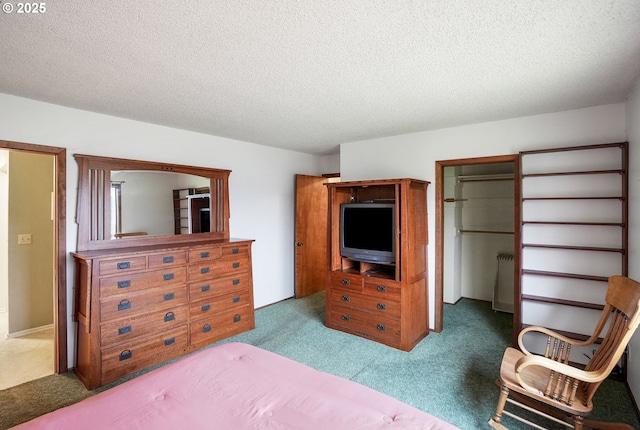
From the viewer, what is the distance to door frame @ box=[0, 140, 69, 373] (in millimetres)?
2822

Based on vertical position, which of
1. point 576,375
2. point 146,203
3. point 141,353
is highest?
point 146,203

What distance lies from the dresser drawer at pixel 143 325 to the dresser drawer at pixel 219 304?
0.32 ft

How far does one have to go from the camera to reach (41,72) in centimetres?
215

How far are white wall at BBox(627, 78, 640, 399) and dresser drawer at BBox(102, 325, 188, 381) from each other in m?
3.76

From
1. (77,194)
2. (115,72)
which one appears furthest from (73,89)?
(77,194)

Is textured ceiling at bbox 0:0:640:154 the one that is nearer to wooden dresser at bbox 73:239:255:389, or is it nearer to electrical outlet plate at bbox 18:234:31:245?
wooden dresser at bbox 73:239:255:389

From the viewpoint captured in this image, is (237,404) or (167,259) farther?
(167,259)

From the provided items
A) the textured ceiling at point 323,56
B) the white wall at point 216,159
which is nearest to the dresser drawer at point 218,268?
the white wall at point 216,159

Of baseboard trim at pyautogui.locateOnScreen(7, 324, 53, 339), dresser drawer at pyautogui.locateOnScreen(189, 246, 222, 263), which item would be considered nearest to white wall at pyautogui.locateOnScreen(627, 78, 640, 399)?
dresser drawer at pyautogui.locateOnScreen(189, 246, 222, 263)

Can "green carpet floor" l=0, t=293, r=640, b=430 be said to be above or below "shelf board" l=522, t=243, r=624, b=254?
below

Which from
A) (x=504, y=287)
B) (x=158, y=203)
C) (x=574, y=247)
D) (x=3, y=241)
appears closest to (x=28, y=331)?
(x=3, y=241)

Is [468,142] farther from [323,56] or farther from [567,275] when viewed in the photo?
[323,56]

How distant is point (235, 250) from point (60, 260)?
159cm

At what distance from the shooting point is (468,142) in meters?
3.58
